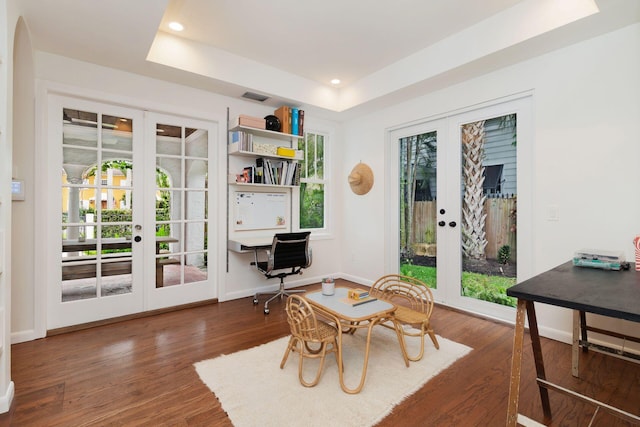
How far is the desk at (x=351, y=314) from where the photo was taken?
195 centimetres

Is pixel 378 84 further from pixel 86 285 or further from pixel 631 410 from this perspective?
pixel 86 285

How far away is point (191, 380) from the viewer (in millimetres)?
2086

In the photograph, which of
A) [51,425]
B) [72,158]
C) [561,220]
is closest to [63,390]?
[51,425]

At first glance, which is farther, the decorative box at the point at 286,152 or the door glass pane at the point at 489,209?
the decorative box at the point at 286,152

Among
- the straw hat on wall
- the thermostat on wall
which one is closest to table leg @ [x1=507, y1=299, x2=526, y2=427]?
the straw hat on wall

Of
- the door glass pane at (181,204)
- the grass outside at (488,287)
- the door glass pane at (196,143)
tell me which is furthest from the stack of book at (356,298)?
the door glass pane at (196,143)

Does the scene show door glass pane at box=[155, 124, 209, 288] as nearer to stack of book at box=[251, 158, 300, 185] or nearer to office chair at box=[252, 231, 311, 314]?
stack of book at box=[251, 158, 300, 185]

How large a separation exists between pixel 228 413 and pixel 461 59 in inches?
136

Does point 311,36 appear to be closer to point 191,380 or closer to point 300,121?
point 300,121

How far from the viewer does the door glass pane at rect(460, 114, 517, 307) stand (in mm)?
3096

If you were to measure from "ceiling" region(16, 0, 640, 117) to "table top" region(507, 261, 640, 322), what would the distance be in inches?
73.1

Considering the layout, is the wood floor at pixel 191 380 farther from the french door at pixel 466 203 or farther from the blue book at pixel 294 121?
the blue book at pixel 294 121

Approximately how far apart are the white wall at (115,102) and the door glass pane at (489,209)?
2270 mm

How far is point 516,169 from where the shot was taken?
3023 mm
